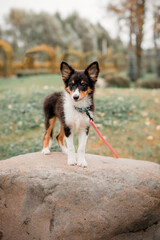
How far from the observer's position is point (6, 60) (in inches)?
776

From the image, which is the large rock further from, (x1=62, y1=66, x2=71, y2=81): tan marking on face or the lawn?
the lawn

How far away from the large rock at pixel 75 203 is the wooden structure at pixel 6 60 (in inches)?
685

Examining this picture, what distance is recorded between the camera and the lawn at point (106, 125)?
6230mm

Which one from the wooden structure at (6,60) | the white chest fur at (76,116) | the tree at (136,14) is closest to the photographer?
the white chest fur at (76,116)

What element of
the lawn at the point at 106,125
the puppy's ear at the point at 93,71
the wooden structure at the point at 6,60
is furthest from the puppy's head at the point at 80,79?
the wooden structure at the point at 6,60

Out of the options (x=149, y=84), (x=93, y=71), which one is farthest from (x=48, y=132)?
(x=149, y=84)

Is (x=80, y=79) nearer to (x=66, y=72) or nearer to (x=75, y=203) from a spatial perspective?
(x=66, y=72)

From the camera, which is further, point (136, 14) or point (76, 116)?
point (136, 14)

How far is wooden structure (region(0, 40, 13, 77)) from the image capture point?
755 inches

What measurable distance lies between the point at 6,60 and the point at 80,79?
58.7ft

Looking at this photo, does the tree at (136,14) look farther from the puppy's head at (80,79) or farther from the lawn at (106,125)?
the puppy's head at (80,79)

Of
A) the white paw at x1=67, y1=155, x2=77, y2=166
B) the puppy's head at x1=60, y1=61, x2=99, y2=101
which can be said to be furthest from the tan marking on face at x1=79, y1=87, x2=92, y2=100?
the white paw at x1=67, y1=155, x2=77, y2=166

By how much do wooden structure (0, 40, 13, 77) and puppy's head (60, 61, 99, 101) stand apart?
1721cm

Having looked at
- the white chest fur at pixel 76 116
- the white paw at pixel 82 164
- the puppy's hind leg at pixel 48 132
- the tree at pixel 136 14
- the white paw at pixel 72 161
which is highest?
the tree at pixel 136 14
